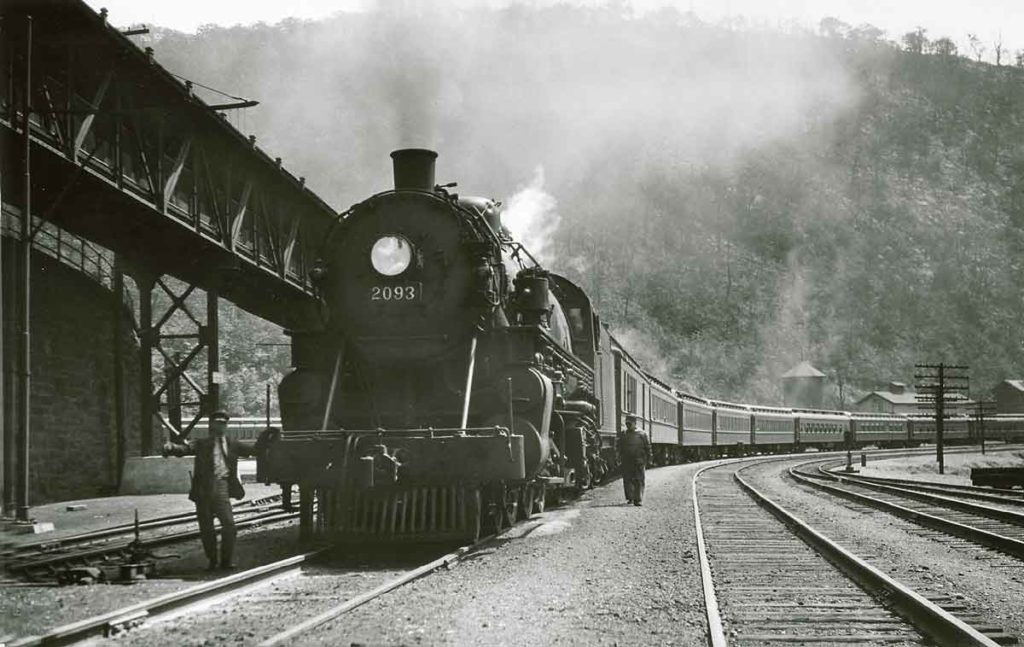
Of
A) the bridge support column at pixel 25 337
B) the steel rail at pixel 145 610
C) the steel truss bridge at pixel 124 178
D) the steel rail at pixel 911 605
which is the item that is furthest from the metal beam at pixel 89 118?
the steel rail at pixel 911 605

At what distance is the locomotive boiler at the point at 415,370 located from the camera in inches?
349

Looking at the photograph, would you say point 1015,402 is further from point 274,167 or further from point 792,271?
point 274,167

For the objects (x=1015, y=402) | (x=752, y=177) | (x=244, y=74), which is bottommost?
(x=1015, y=402)

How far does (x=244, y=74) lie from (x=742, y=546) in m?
118

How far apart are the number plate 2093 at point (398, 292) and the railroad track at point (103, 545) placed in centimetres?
315

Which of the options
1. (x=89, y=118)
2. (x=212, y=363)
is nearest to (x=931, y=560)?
(x=89, y=118)

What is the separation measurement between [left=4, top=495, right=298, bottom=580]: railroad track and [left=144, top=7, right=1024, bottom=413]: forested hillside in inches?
2449

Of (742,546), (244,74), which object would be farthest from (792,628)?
(244,74)

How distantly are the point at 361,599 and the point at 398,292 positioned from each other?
3845 mm

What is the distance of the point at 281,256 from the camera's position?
20.7m

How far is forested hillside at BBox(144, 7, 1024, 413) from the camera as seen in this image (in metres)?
97.9

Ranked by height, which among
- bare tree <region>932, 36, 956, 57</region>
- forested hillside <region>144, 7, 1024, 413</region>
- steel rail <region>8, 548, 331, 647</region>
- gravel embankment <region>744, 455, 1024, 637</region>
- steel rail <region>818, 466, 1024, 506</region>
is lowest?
steel rail <region>818, 466, 1024, 506</region>

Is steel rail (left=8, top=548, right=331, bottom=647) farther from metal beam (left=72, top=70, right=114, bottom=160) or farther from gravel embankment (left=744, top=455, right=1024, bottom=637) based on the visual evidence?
metal beam (left=72, top=70, right=114, bottom=160)

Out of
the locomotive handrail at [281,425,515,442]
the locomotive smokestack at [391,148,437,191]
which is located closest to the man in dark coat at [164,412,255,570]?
the locomotive handrail at [281,425,515,442]
